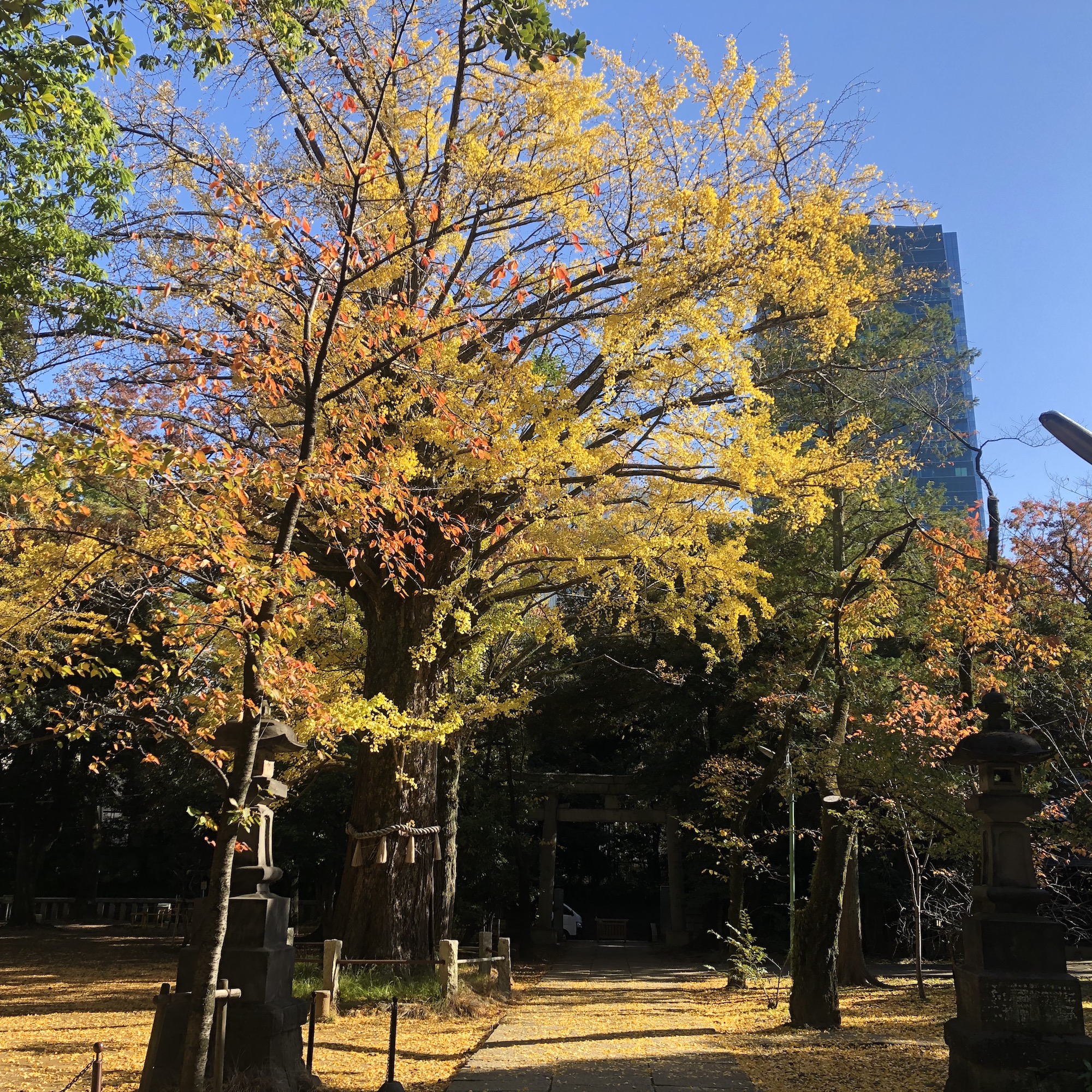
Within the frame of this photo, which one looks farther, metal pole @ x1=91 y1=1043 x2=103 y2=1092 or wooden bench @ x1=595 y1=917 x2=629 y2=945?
wooden bench @ x1=595 y1=917 x2=629 y2=945

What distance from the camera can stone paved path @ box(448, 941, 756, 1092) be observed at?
669 centimetres

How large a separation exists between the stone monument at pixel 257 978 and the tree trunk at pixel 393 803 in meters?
3.64

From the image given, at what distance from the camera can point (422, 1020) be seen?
364 inches

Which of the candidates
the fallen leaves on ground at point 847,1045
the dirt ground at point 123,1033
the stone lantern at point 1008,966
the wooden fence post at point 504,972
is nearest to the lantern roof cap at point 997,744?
the stone lantern at point 1008,966

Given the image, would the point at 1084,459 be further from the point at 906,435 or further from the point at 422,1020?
the point at 906,435

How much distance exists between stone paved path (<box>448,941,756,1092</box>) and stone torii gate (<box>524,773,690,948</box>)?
22.1 feet

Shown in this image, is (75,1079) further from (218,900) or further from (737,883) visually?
(737,883)

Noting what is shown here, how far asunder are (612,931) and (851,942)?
A: 11153 millimetres

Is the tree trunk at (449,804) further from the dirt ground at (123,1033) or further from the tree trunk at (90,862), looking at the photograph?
the tree trunk at (90,862)

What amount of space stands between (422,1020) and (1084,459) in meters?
8.18

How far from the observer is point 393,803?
10.4 m

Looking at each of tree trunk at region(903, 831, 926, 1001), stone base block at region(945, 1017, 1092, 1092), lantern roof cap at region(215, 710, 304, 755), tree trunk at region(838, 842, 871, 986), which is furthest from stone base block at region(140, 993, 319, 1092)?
tree trunk at region(838, 842, 871, 986)

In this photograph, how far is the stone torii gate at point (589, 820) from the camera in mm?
21250

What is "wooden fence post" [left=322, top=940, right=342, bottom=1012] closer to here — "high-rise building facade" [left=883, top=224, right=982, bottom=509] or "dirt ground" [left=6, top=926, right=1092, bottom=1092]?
"dirt ground" [left=6, top=926, right=1092, bottom=1092]
